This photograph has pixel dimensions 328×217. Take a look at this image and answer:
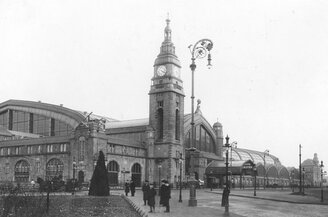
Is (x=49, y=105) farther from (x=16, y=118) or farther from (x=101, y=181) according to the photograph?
(x=101, y=181)

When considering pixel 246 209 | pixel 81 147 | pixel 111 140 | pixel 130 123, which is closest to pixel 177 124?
pixel 130 123

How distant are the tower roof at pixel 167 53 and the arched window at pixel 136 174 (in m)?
17.8

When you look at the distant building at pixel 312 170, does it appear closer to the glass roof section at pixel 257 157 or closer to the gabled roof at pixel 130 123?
the glass roof section at pixel 257 157

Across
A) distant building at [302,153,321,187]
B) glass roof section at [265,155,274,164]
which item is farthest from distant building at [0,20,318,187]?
distant building at [302,153,321,187]

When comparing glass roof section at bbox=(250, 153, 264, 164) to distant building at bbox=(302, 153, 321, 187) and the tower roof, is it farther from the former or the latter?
the tower roof

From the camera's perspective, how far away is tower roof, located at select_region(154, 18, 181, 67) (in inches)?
3113

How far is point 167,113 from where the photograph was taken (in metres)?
78.2

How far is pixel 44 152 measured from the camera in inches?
2744

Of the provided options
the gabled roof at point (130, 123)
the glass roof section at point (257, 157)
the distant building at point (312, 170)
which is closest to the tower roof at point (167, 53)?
the gabled roof at point (130, 123)

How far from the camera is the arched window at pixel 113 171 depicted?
67125 mm

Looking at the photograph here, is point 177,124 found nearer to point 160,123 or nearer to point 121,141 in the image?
point 160,123

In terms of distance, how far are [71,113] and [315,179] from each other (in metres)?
131

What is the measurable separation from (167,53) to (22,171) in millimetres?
29881

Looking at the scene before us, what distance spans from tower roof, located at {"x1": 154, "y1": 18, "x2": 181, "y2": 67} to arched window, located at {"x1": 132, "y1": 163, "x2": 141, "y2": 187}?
17.8 m
